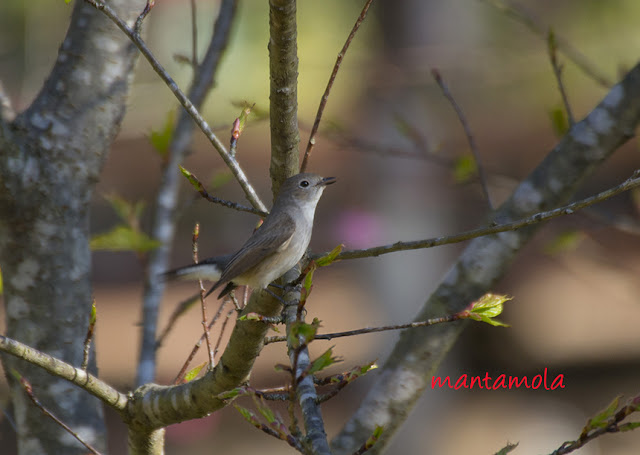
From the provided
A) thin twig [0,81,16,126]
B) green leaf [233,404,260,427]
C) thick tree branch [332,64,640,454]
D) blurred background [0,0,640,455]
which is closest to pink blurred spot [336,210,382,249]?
blurred background [0,0,640,455]

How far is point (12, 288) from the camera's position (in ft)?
9.15

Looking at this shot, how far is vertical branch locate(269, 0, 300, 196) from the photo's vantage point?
1.80 metres

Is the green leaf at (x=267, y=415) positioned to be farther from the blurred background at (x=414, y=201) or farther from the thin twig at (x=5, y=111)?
the blurred background at (x=414, y=201)

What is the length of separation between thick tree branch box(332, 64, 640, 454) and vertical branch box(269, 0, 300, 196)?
129cm

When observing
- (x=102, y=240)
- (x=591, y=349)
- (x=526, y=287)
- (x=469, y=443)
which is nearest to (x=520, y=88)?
(x=526, y=287)

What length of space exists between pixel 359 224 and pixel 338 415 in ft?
7.74

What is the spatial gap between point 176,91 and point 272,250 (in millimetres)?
1171

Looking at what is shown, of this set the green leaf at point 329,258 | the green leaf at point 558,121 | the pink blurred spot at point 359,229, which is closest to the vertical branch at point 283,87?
the green leaf at point 329,258

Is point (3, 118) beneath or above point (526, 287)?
beneath

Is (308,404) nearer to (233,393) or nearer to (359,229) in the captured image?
(233,393)

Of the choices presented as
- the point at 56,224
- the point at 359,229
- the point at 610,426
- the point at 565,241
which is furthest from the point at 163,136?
the point at 359,229

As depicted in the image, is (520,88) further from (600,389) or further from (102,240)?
(102,240)

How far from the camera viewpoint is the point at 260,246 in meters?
3.10

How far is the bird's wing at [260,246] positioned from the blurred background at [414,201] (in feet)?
10.0
